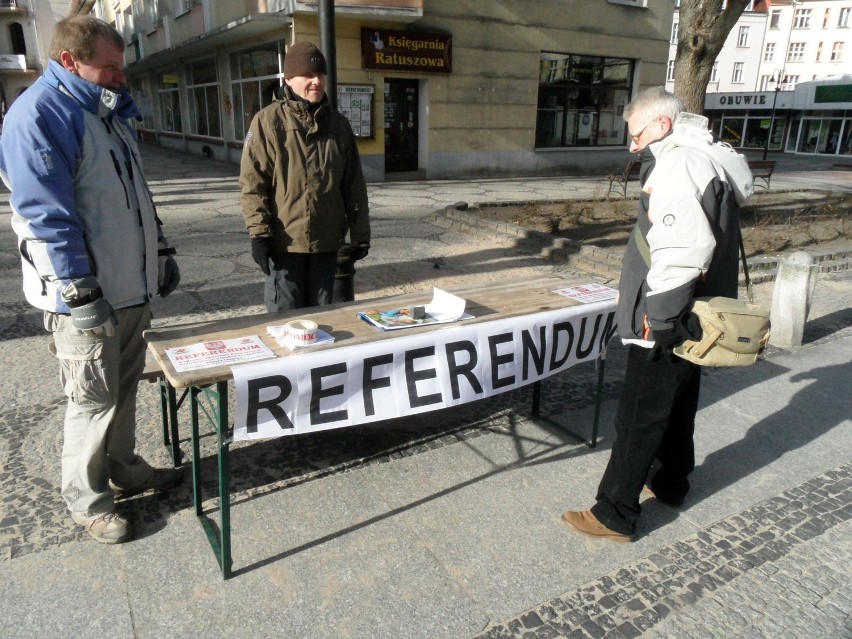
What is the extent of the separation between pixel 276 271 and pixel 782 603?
2.98m

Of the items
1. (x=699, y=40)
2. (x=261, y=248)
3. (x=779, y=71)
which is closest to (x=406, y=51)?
(x=699, y=40)

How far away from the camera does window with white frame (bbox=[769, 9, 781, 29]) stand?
158 feet

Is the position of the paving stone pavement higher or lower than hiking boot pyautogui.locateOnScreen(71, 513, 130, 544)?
lower

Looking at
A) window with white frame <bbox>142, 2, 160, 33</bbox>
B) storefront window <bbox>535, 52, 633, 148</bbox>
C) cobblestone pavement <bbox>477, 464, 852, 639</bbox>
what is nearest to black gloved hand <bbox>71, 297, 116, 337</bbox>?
cobblestone pavement <bbox>477, 464, 852, 639</bbox>

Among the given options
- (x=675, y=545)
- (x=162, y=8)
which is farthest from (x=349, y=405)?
(x=162, y=8)

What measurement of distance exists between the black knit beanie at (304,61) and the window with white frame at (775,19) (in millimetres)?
56857

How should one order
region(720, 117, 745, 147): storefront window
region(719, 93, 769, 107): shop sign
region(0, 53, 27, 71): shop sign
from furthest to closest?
region(0, 53, 27, 71): shop sign < region(720, 117, 745, 147): storefront window < region(719, 93, 769, 107): shop sign

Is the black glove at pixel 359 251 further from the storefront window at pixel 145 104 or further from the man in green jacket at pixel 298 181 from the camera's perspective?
the storefront window at pixel 145 104

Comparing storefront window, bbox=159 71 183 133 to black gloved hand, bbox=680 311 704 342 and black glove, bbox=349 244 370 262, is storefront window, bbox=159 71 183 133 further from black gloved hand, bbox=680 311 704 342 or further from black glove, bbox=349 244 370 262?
black gloved hand, bbox=680 311 704 342

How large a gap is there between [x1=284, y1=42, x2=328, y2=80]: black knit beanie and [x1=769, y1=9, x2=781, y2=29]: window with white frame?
5686 cm

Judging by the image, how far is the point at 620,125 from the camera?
68.0 ft

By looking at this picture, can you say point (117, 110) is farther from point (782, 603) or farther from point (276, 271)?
point (782, 603)

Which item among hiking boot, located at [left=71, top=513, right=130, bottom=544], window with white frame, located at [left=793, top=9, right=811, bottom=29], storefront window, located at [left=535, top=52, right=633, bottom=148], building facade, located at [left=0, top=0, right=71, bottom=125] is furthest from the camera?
window with white frame, located at [left=793, top=9, right=811, bottom=29]

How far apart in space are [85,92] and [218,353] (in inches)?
43.1
